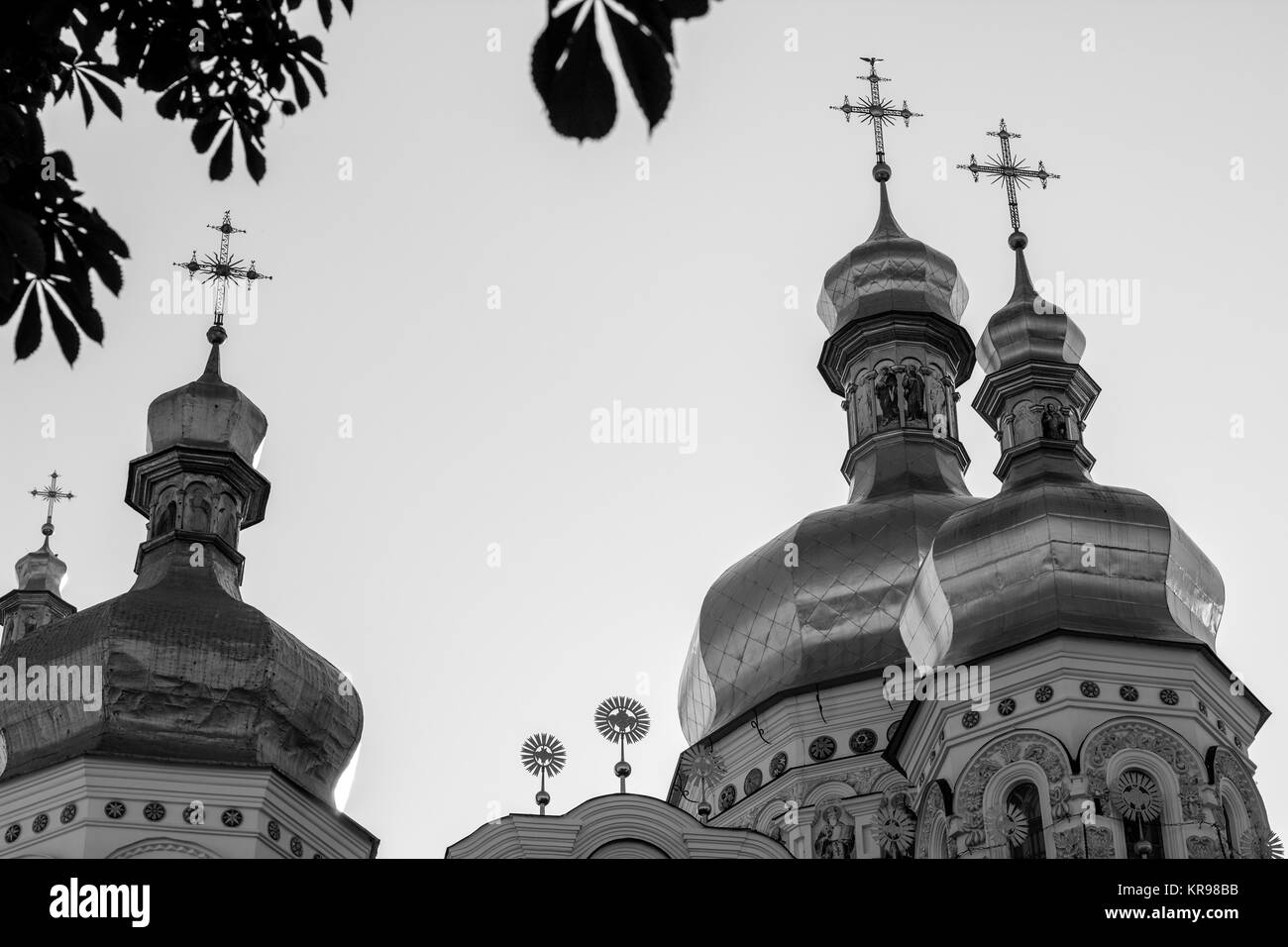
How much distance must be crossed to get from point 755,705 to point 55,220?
20.1 metres

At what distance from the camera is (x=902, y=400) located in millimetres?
28234

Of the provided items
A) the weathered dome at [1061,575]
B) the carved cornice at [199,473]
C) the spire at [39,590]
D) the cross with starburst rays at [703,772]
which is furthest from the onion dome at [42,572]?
the weathered dome at [1061,575]

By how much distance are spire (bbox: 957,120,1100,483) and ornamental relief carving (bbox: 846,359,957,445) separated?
198cm

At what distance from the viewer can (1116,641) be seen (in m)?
20.8

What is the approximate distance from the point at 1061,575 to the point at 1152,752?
1.92 meters

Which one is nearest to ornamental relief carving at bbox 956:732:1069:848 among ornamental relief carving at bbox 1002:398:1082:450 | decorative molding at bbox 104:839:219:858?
ornamental relief carving at bbox 1002:398:1082:450

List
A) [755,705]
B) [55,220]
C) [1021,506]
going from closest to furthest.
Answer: [55,220], [1021,506], [755,705]

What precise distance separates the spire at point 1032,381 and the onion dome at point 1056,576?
5.68ft

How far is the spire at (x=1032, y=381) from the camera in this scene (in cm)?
2483

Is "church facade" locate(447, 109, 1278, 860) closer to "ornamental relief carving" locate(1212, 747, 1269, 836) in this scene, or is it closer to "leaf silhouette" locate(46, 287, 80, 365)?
"ornamental relief carving" locate(1212, 747, 1269, 836)

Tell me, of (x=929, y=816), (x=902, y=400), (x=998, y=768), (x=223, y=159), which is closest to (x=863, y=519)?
(x=902, y=400)

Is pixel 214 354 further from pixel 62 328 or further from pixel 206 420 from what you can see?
pixel 62 328
